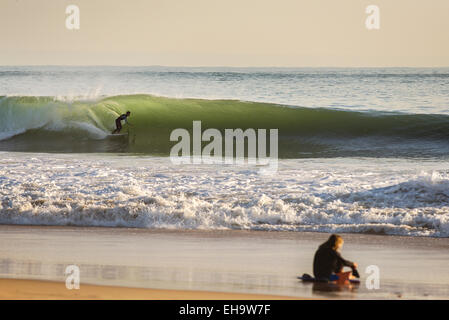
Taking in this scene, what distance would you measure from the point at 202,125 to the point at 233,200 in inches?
697

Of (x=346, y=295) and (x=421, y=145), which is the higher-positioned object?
(x=421, y=145)

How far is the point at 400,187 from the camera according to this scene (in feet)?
43.5

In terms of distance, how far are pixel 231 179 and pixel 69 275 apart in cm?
715

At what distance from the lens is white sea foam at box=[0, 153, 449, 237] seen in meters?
12.0

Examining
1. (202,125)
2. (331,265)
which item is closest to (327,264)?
(331,265)

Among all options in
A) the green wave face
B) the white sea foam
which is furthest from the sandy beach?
the green wave face

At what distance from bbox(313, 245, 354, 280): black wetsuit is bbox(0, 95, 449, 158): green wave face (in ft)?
45.3

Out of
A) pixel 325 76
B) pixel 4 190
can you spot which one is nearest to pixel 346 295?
pixel 4 190

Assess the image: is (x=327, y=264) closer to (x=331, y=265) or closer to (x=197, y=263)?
(x=331, y=265)

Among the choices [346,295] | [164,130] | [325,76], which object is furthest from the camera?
[325,76]

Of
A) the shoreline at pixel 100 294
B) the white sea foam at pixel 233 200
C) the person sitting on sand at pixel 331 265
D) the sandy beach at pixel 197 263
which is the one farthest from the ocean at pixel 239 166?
the shoreline at pixel 100 294

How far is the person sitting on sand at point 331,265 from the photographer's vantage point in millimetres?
8195

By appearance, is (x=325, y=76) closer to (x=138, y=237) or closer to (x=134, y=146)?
(x=134, y=146)

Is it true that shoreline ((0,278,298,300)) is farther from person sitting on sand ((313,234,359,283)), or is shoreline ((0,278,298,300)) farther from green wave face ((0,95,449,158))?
green wave face ((0,95,449,158))
